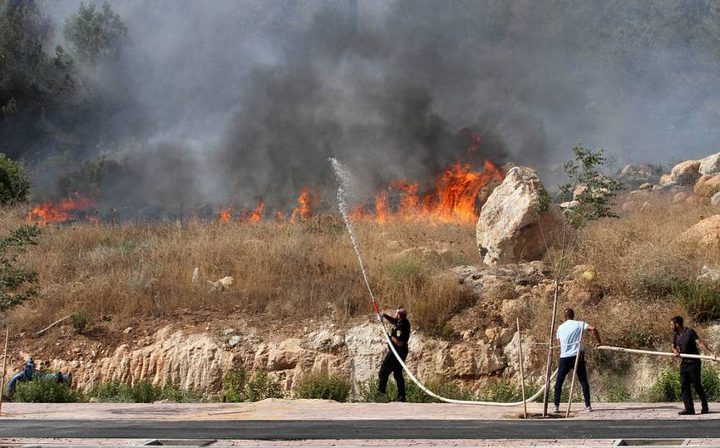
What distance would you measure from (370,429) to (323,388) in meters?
5.80

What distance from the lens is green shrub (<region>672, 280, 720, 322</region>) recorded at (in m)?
19.4

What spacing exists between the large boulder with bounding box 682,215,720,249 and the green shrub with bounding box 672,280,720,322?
2125mm

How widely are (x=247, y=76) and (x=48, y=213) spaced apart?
15107 millimetres

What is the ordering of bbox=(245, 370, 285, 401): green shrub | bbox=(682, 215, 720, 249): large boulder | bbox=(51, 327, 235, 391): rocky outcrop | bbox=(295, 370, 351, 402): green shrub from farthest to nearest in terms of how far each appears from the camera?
bbox=(682, 215, 720, 249): large boulder → bbox=(51, 327, 235, 391): rocky outcrop → bbox=(245, 370, 285, 401): green shrub → bbox=(295, 370, 351, 402): green shrub

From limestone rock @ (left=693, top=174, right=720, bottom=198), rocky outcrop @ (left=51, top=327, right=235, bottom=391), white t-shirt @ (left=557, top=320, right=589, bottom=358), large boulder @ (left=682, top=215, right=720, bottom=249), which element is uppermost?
limestone rock @ (left=693, top=174, right=720, bottom=198)

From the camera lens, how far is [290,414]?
49.0ft

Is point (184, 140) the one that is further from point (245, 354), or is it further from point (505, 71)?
point (245, 354)

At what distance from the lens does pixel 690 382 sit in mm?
13703

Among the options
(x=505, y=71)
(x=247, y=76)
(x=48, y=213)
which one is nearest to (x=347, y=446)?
(x=48, y=213)

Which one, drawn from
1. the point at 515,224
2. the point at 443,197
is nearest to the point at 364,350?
the point at 515,224

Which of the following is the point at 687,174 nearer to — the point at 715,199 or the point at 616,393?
the point at 715,199

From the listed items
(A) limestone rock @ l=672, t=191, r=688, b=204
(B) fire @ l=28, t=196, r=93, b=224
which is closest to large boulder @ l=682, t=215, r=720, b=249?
(A) limestone rock @ l=672, t=191, r=688, b=204

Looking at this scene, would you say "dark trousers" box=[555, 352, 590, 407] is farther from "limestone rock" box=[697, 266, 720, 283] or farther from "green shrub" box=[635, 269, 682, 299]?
"limestone rock" box=[697, 266, 720, 283]

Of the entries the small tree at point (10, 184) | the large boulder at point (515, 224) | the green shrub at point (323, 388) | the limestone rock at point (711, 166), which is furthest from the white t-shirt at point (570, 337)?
the small tree at point (10, 184)
